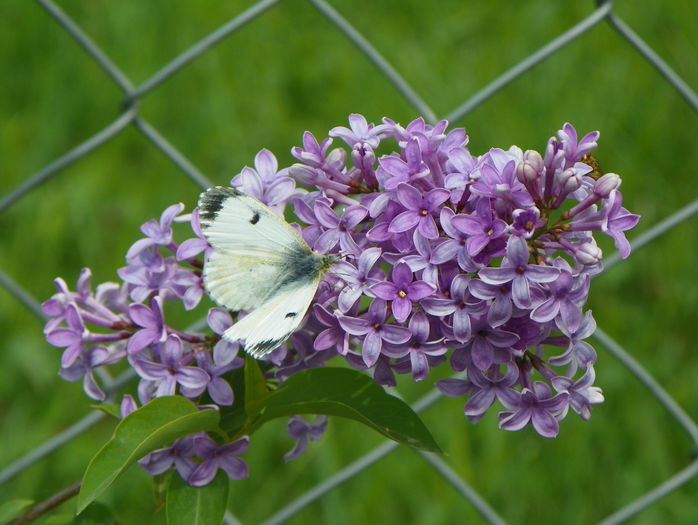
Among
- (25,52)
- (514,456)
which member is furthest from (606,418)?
(25,52)

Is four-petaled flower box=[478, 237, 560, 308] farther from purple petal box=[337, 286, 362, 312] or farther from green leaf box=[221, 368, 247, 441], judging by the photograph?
green leaf box=[221, 368, 247, 441]

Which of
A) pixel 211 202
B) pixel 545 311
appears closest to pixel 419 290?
pixel 545 311

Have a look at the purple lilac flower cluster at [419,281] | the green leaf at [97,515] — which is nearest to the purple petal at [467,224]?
the purple lilac flower cluster at [419,281]

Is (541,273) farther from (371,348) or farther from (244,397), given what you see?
(244,397)

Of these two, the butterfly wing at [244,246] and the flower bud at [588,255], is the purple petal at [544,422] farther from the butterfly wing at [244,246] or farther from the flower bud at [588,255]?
the butterfly wing at [244,246]

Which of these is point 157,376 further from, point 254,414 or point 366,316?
point 366,316

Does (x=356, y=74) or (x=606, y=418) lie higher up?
(x=356, y=74)
